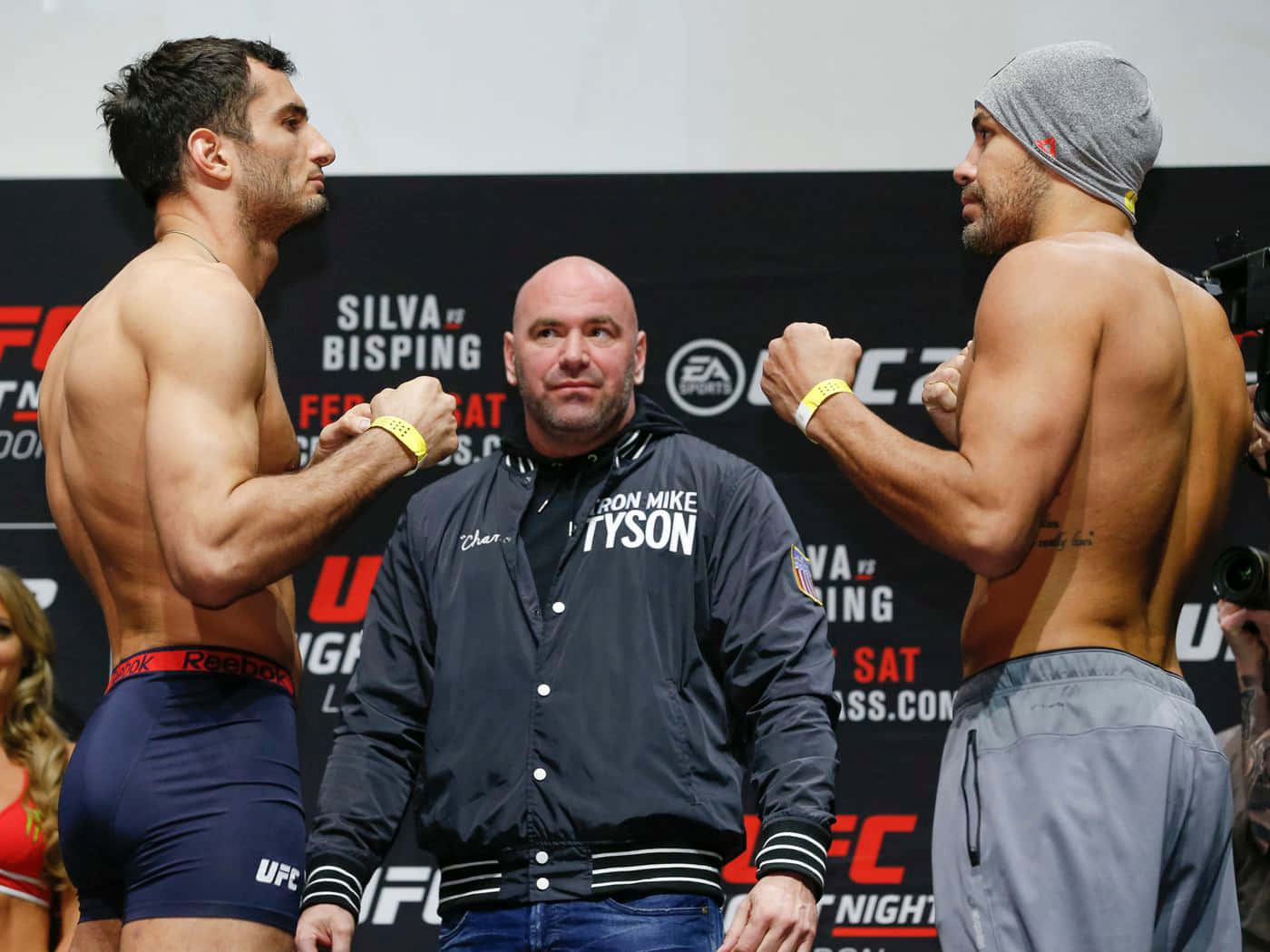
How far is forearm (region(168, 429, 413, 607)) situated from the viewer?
2016 millimetres

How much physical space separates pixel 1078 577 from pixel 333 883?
1.11 meters

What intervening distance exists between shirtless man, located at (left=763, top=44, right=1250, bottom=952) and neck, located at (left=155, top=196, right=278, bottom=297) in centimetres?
96

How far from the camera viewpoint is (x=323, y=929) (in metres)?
2.12

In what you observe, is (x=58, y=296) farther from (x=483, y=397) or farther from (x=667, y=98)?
(x=667, y=98)

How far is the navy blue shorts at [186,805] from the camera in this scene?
204cm

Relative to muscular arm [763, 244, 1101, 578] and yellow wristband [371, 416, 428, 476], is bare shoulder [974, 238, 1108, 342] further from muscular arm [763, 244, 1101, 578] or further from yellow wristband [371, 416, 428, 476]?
yellow wristband [371, 416, 428, 476]

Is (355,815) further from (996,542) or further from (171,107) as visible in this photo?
(171,107)

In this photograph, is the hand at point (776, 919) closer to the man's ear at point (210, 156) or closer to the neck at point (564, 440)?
the neck at point (564, 440)

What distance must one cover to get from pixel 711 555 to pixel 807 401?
341 millimetres

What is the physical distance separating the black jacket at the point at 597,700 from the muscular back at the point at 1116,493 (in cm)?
37

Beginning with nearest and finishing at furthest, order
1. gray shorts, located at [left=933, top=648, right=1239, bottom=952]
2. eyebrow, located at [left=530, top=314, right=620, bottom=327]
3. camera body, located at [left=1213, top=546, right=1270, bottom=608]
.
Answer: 1. gray shorts, located at [left=933, top=648, right=1239, bottom=952]
2. camera body, located at [left=1213, top=546, right=1270, bottom=608]
3. eyebrow, located at [left=530, top=314, right=620, bottom=327]

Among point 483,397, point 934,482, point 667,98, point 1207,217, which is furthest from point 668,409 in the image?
point 934,482

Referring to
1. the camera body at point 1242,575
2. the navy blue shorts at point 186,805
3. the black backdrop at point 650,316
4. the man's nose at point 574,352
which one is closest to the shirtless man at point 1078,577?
the camera body at point 1242,575

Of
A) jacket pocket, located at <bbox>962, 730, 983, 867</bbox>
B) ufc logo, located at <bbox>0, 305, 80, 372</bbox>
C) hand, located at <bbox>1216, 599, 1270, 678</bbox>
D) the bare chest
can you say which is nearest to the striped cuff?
jacket pocket, located at <bbox>962, 730, 983, 867</bbox>
